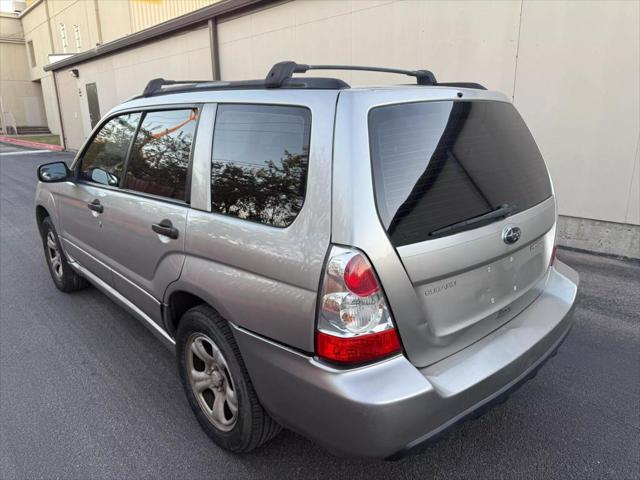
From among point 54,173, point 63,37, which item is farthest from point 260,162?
point 63,37

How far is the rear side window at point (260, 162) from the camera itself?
1.95 metres

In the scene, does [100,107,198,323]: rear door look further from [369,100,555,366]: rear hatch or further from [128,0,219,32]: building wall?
[128,0,219,32]: building wall

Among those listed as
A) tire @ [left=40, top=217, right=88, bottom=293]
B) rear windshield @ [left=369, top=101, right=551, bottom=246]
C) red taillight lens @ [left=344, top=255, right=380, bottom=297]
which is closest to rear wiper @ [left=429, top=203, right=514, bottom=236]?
rear windshield @ [left=369, top=101, right=551, bottom=246]

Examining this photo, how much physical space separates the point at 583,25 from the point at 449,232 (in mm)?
4707

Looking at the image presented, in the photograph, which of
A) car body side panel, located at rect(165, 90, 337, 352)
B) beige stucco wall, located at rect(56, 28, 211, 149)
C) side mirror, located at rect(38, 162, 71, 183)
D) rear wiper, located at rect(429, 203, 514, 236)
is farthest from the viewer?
beige stucco wall, located at rect(56, 28, 211, 149)

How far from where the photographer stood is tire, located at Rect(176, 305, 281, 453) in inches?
86.4

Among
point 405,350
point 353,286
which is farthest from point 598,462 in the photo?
point 353,286

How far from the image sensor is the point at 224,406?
2.43m

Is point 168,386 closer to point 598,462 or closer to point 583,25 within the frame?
point 598,462

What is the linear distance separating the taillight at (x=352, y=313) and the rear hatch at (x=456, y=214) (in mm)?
146

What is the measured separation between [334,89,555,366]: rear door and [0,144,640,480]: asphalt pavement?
0.40 m

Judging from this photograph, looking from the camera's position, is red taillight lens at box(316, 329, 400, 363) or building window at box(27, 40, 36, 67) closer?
red taillight lens at box(316, 329, 400, 363)

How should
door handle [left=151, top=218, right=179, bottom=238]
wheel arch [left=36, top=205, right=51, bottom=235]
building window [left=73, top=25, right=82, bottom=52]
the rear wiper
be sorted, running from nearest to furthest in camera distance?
the rear wiper
door handle [left=151, top=218, right=179, bottom=238]
wheel arch [left=36, top=205, right=51, bottom=235]
building window [left=73, top=25, right=82, bottom=52]

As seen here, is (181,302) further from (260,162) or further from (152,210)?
(260,162)
